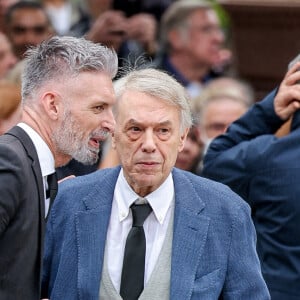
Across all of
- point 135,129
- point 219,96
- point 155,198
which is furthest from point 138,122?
point 219,96

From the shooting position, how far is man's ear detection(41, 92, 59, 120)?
4.07 m

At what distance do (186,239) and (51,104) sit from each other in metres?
0.73

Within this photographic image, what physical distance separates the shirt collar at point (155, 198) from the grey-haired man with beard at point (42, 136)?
228mm

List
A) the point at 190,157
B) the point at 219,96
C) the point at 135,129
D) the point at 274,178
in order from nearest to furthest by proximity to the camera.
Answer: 1. the point at 135,129
2. the point at 274,178
3. the point at 190,157
4. the point at 219,96

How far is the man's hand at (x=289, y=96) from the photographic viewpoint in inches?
195

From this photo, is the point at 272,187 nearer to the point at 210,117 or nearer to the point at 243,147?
the point at 243,147

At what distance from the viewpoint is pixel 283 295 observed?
16.2 ft

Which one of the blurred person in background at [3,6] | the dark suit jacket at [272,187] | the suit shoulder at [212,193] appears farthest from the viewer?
the blurred person in background at [3,6]

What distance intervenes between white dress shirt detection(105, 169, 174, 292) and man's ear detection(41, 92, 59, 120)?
18.7 inches

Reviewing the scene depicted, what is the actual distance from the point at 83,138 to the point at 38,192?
0.37 m

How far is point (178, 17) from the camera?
30.0 ft

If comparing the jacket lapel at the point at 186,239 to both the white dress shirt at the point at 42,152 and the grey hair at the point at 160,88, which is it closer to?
the grey hair at the point at 160,88

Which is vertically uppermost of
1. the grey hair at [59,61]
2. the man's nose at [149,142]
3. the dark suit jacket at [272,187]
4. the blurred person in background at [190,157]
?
the grey hair at [59,61]

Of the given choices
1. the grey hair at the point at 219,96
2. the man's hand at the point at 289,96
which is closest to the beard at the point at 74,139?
the man's hand at the point at 289,96
